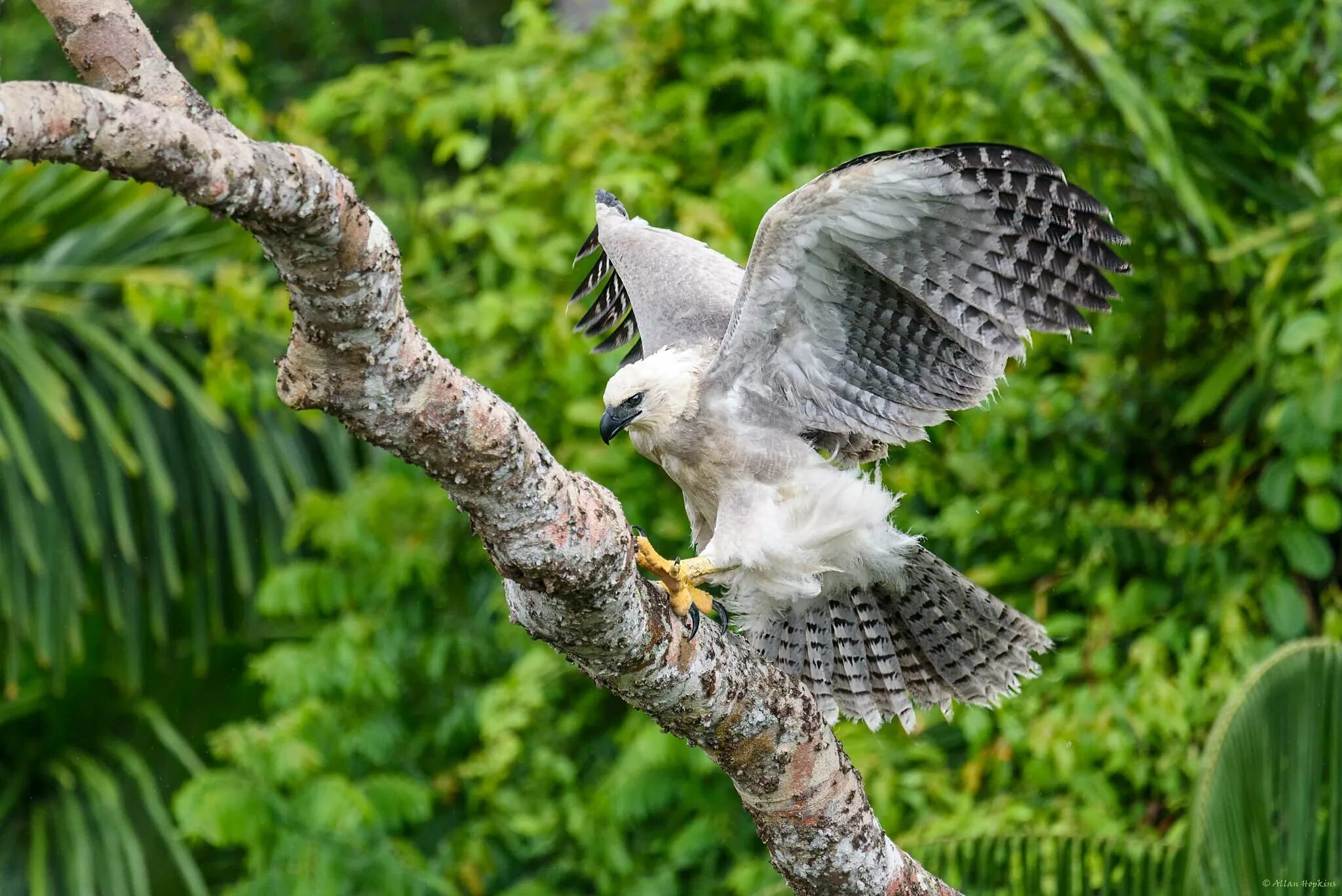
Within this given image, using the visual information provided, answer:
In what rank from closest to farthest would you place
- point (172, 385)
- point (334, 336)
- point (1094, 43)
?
point (334, 336)
point (1094, 43)
point (172, 385)

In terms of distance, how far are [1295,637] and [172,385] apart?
4718 millimetres

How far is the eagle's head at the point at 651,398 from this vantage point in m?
3.54

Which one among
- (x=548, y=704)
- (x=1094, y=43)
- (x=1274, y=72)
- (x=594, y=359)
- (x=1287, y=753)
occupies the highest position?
(x=1094, y=43)

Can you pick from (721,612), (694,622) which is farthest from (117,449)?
(694,622)

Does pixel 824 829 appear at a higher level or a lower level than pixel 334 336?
lower

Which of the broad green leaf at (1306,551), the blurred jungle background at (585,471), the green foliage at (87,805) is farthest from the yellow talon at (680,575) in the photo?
the green foliage at (87,805)

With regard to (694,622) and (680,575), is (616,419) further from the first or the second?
(694,622)

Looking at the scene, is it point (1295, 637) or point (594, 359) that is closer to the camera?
point (1295, 637)

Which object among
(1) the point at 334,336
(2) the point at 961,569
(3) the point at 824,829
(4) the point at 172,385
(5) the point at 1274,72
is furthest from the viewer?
(4) the point at 172,385

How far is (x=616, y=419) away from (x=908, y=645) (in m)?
1.11

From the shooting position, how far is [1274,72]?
5.05 metres

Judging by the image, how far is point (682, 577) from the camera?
323 centimetres

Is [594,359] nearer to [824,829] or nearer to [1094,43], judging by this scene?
[1094,43]

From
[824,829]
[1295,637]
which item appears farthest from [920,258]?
[1295,637]
